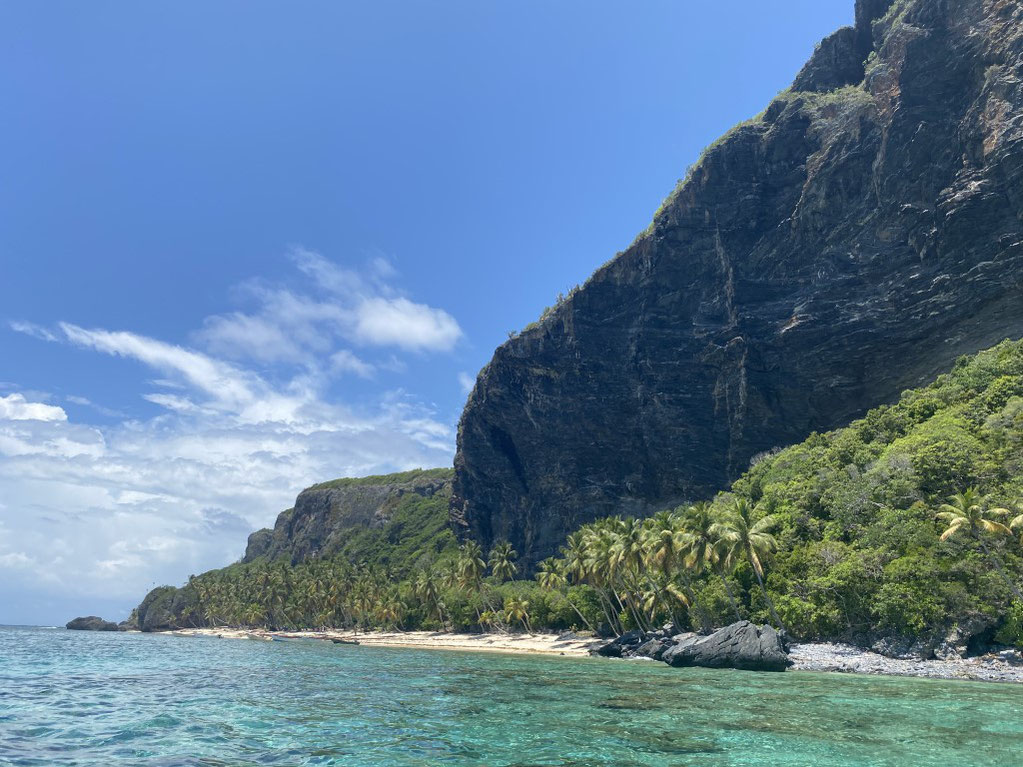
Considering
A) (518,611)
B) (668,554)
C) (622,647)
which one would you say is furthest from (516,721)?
(518,611)

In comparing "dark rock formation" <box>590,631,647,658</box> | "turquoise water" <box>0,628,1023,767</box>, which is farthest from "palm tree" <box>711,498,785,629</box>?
"turquoise water" <box>0,628,1023,767</box>

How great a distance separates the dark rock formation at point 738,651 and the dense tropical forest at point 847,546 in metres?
7.58

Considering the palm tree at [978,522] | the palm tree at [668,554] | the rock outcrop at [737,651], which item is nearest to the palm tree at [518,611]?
the palm tree at [668,554]

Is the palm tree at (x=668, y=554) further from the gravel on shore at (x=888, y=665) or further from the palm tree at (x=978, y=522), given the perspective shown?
the palm tree at (x=978, y=522)

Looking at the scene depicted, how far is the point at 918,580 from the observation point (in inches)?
1630

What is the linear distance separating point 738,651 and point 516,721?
26.0m

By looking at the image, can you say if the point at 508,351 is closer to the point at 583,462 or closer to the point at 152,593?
the point at 583,462

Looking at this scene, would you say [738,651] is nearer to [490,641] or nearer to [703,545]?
[703,545]

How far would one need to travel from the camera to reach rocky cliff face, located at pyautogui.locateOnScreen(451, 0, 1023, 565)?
82812 mm

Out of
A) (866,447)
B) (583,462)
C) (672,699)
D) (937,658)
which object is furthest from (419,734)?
(583,462)

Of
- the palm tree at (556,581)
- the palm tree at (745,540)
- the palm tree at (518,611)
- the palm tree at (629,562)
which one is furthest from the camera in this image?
the palm tree at (518,611)

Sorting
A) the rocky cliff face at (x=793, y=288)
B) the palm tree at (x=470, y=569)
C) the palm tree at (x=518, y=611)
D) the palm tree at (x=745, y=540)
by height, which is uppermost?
the rocky cliff face at (x=793, y=288)

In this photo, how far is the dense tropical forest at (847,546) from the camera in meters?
40.4

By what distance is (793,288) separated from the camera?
10081 cm
